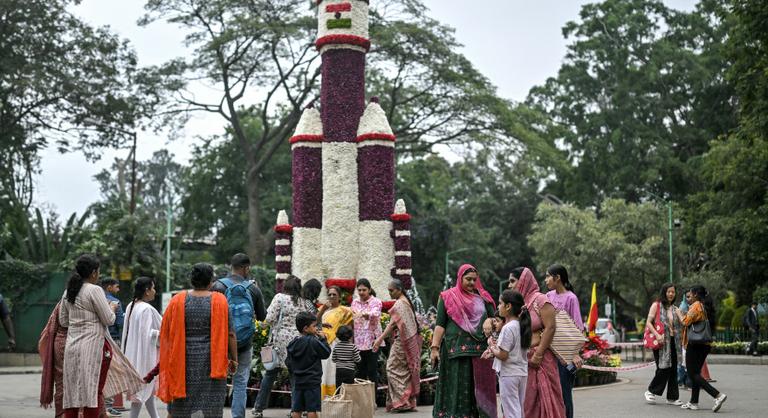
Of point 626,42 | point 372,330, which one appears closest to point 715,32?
point 626,42

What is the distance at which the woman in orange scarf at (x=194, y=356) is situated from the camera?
7.92m

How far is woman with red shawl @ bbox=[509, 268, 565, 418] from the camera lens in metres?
9.33

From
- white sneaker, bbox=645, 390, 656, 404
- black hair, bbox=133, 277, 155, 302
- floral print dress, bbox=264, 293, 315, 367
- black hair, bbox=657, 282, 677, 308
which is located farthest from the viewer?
white sneaker, bbox=645, 390, 656, 404

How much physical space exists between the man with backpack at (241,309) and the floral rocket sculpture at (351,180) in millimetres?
10515

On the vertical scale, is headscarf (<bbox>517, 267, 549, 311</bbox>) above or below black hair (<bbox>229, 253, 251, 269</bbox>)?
below

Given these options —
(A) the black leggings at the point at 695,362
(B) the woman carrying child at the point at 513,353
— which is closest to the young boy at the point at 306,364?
(B) the woman carrying child at the point at 513,353

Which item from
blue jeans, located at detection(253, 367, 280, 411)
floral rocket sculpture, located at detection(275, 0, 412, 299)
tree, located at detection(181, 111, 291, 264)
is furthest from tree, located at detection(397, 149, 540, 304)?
blue jeans, located at detection(253, 367, 280, 411)

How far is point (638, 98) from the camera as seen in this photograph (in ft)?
157

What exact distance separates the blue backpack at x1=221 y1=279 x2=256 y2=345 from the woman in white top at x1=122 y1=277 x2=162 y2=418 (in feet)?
4.79

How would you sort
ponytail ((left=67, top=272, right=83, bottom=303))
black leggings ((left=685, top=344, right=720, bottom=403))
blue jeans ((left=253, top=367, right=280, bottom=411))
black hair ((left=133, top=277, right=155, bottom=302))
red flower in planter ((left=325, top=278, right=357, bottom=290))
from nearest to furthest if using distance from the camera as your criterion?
1. ponytail ((left=67, top=272, right=83, bottom=303))
2. black hair ((left=133, top=277, right=155, bottom=302))
3. blue jeans ((left=253, top=367, right=280, bottom=411))
4. black leggings ((left=685, top=344, right=720, bottom=403))
5. red flower in planter ((left=325, top=278, right=357, bottom=290))

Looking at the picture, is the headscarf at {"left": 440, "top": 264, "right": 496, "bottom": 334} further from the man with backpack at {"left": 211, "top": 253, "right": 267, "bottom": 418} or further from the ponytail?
the ponytail

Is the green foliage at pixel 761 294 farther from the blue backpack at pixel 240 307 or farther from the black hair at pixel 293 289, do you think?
the blue backpack at pixel 240 307

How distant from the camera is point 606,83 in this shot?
1957 inches

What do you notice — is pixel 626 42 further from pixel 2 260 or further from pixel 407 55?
pixel 2 260
